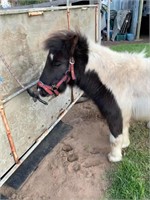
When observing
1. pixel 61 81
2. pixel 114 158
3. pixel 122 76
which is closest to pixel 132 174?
pixel 114 158

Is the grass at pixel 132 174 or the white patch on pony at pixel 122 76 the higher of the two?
the white patch on pony at pixel 122 76

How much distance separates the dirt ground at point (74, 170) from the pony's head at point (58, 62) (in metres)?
1.01

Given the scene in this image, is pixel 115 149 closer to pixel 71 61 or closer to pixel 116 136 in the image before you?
pixel 116 136

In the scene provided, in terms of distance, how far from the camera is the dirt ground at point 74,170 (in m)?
2.30

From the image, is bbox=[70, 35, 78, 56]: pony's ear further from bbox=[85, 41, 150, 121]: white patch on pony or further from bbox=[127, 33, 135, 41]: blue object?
bbox=[127, 33, 135, 41]: blue object

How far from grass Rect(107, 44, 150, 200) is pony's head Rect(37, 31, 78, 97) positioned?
1.21 metres

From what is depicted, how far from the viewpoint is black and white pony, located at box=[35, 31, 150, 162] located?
6.80 ft

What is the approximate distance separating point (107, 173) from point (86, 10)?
8.73 ft

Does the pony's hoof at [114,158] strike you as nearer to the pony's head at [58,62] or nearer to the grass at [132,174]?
the grass at [132,174]

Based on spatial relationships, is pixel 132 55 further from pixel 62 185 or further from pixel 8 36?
pixel 62 185

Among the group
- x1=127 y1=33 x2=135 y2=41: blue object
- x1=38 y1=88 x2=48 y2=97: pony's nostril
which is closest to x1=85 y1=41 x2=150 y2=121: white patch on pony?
x1=38 y1=88 x2=48 y2=97: pony's nostril

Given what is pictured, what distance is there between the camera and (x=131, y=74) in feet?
7.15

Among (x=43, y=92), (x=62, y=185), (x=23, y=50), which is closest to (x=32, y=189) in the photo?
(x=62, y=185)

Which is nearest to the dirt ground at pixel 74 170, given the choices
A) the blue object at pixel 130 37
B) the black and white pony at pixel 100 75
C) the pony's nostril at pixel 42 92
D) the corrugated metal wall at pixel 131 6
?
the black and white pony at pixel 100 75
